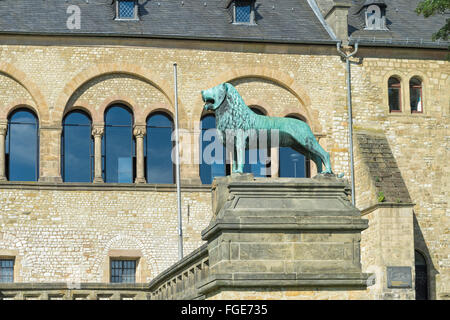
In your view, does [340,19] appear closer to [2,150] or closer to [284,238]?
[2,150]

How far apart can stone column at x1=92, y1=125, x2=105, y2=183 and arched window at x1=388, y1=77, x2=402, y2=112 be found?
1043cm

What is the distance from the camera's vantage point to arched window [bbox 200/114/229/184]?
31.4 metres

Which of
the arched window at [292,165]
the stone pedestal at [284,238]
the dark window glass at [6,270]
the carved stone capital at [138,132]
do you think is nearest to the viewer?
the stone pedestal at [284,238]

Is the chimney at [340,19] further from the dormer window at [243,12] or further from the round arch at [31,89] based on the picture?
the round arch at [31,89]

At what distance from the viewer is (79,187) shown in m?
30.1

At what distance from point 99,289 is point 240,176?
11063mm

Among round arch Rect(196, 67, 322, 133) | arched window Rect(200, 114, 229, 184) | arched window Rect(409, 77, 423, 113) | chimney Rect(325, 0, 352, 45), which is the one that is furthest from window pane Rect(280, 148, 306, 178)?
arched window Rect(409, 77, 423, 113)

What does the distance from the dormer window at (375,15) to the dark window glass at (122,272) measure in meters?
Result: 12.4

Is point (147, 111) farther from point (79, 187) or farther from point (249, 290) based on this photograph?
point (249, 290)

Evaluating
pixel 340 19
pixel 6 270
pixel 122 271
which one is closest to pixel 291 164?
pixel 340 19

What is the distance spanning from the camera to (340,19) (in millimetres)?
33281

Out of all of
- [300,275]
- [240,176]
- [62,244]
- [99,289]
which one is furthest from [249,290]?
[62,244]

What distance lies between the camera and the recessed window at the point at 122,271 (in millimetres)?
30016

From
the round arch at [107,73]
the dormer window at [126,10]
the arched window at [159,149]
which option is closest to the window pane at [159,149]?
the arched window at [159,149]
